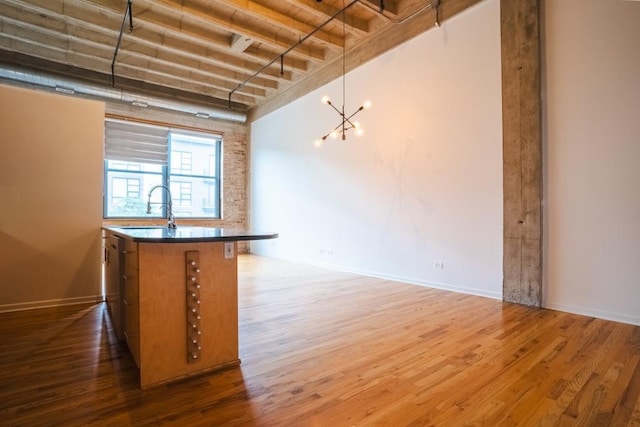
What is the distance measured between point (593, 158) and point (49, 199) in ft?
20.0

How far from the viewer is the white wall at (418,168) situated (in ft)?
13.9

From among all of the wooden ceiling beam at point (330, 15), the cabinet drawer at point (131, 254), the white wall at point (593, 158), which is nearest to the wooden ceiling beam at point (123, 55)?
the wooden ceiling beam at point (330, 15)

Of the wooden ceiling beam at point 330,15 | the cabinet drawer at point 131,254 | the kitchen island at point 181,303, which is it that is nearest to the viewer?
the kitchen island at point 181,303

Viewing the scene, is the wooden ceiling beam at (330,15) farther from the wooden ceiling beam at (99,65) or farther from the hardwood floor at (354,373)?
the hardwood floor at (354,373)

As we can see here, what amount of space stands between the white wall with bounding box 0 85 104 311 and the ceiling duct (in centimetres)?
296

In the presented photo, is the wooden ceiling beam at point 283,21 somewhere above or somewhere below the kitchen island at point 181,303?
above

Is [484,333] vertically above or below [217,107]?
below

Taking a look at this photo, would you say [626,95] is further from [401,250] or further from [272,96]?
[272,96]

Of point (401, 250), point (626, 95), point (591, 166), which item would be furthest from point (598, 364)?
point (401, 250)

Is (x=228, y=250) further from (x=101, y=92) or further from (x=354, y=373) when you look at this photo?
(x=101, y=92)

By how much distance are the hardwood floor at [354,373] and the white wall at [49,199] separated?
17.4 inches

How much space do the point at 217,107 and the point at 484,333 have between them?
7739 mm

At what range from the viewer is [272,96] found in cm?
833

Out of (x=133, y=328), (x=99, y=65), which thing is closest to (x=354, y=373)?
(x=133, y=328)
